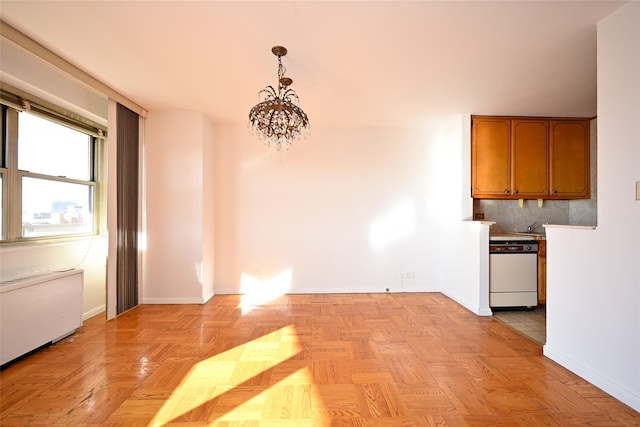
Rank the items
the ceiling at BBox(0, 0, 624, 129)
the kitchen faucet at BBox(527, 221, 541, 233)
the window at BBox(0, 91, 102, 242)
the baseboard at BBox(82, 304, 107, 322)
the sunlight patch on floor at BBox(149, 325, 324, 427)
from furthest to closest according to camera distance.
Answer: the kitchen faucet at BBox(527, 221, 541, 233)
the baseboard at BBox(82, 304, 107, 322)
the window at BBox(0, 91, 102, 242)
the ceiling at BBox(0, 0, 624, 129)
the sunlight patch on floor at BBox(149, 325, 324, 427)

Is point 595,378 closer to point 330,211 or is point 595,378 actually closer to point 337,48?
point 337,48

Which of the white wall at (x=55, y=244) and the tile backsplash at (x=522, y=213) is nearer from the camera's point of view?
the white wall at (x=55, y=244)

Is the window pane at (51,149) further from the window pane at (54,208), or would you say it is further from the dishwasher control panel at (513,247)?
the dishwasher control panel at (513,247)

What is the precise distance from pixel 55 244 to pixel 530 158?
5.88 metres

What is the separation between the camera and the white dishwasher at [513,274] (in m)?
3.71

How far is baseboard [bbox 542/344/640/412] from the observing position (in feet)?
6.18

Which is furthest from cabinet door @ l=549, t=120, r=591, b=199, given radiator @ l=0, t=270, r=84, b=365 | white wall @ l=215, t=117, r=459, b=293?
radiator @ l=0, t=270, r=84, b=365

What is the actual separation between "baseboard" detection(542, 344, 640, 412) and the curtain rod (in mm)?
4865

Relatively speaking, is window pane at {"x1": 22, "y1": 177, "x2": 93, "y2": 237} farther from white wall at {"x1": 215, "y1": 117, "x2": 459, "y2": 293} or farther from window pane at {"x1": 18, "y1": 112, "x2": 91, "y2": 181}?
white wall at {"x1": 215, "y1": 117, "x2": 459, "y2": 293}

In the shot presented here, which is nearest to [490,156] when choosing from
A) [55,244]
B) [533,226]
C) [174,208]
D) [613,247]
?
[533,226]

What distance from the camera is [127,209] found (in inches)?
147

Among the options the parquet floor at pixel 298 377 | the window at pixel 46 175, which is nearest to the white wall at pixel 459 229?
the parquet floor at pixel 298 377

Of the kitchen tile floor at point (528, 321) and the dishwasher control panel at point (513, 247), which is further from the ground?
the dishwasher control panel at point (513, 247)

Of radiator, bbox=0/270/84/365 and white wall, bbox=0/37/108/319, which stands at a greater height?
white wall, bbox=0/37/108/319
